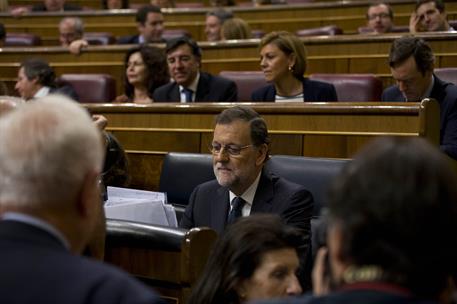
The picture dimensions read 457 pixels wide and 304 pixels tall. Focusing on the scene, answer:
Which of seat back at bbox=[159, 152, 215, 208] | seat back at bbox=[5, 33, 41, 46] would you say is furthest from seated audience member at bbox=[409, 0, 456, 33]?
seat back at bbox=[5, 33, 41, 46]

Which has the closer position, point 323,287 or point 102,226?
point 323,287

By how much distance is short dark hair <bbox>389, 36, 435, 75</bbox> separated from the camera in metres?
2.60

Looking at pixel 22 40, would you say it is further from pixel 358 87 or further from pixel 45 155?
pixel 45 155

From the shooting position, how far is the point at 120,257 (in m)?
1.56

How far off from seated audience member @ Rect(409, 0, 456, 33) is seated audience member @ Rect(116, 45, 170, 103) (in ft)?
3.42

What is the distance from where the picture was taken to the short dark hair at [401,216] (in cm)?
64

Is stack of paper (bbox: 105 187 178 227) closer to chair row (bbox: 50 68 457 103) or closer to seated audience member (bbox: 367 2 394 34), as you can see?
chair row (bbox: 50 68 457 103)

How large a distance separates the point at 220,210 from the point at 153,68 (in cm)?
174

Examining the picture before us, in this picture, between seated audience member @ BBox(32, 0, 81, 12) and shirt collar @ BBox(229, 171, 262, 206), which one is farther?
seated audience member @ BBox(32, 0, 81, 12)

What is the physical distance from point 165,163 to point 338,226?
5.87 ft

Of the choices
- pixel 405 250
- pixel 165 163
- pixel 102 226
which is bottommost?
pixel 165 163

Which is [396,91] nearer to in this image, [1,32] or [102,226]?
[102,226]

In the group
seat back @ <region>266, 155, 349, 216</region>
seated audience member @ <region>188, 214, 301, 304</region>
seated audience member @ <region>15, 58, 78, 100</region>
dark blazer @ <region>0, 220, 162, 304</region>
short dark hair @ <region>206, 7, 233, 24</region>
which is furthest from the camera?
short dark hair @ <region>206, 7, 233, 24</region>

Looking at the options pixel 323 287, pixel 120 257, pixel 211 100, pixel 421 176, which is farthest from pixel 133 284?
pixel 211 100
